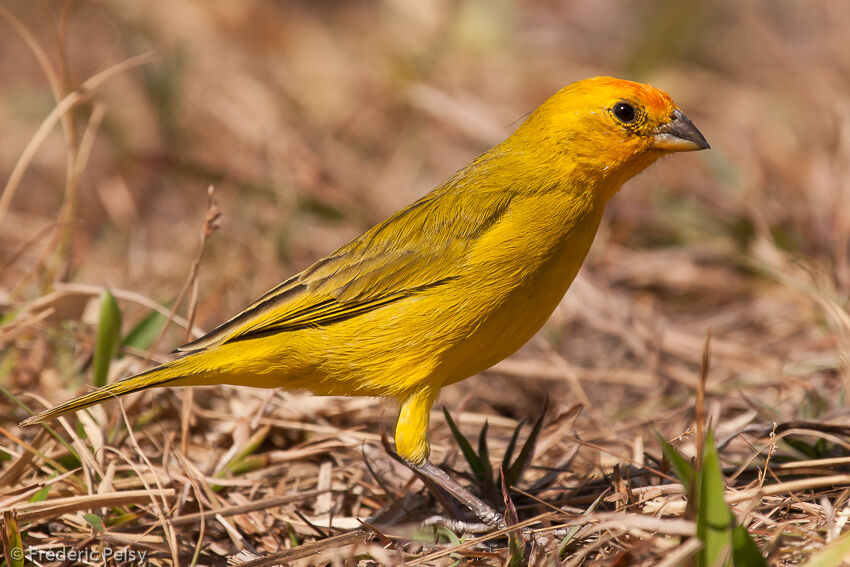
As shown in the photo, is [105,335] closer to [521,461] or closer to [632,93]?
[521,461]

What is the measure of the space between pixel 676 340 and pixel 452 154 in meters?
3.00

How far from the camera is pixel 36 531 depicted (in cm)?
327

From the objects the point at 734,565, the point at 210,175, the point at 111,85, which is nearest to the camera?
the point at 734,565

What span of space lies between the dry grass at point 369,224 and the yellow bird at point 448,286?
38 cm

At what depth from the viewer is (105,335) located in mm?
3760

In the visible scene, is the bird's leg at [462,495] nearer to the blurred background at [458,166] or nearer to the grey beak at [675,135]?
the blurred background at [458,166]

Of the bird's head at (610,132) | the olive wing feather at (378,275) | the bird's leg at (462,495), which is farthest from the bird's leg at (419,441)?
the bird's head at (610,132)

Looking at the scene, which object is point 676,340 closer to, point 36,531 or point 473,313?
point 473,313

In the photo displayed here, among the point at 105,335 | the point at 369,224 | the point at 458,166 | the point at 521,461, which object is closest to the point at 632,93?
the point at 521,461

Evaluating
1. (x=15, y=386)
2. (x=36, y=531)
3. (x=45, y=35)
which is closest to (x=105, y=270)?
(x=15, y=386)

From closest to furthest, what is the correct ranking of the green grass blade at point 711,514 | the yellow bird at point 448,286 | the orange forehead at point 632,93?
the green grass blade at point 711,514 → the yellow bird at point 448,286 → the orange forehead at point 632,93

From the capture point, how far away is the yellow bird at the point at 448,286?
3.23m

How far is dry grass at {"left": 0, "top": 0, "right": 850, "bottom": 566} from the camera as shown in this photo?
3.20m

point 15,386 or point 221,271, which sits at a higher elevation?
point 221,271
